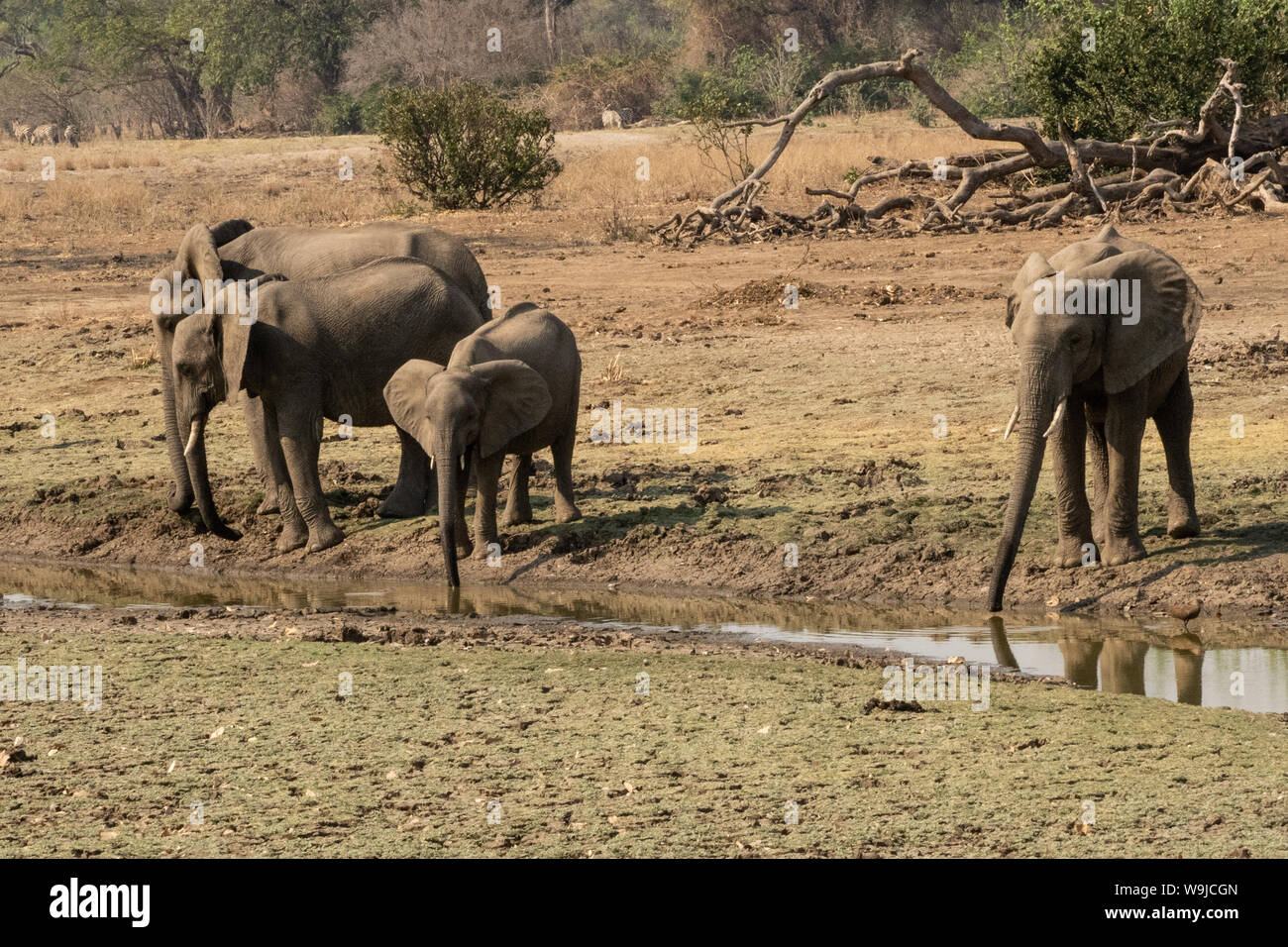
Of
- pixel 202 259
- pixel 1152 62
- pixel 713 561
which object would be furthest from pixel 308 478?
pixel 1152 62

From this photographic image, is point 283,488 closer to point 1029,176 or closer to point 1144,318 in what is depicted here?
point 1144,318

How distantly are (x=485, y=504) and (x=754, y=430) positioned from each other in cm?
340

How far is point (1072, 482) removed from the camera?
952 cm

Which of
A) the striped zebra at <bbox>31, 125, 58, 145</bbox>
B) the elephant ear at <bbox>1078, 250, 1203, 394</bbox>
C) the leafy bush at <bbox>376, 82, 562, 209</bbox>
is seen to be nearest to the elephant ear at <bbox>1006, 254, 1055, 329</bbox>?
the elephant ear at <bbox>1078, 250, 1203, 394</bbox>

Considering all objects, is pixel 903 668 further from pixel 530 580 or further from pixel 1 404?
pixel 1 404

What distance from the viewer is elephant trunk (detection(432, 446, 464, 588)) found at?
1013cm

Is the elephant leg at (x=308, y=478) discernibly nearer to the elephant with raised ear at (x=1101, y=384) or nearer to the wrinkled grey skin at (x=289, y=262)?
the wrinkled grey skin at (x=289, y=262)

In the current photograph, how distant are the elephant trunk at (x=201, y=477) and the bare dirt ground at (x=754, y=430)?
0.62ft

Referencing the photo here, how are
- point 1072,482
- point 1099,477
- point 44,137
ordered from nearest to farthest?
point 1072,482, point 1099,477, point 44,137

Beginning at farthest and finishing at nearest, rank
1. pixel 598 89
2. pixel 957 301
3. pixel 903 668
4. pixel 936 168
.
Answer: pixel 598 89, pixel 936 168, pixel 957 301, pixel 903 668

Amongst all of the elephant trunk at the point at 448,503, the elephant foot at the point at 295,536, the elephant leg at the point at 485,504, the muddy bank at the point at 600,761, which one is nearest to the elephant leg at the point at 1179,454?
the muddy bank at the point at 600,761

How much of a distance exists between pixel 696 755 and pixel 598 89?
4279 centimetres

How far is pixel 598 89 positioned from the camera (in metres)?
48.1

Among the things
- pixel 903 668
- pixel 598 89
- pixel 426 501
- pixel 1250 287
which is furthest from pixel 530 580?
pixel 598 89
